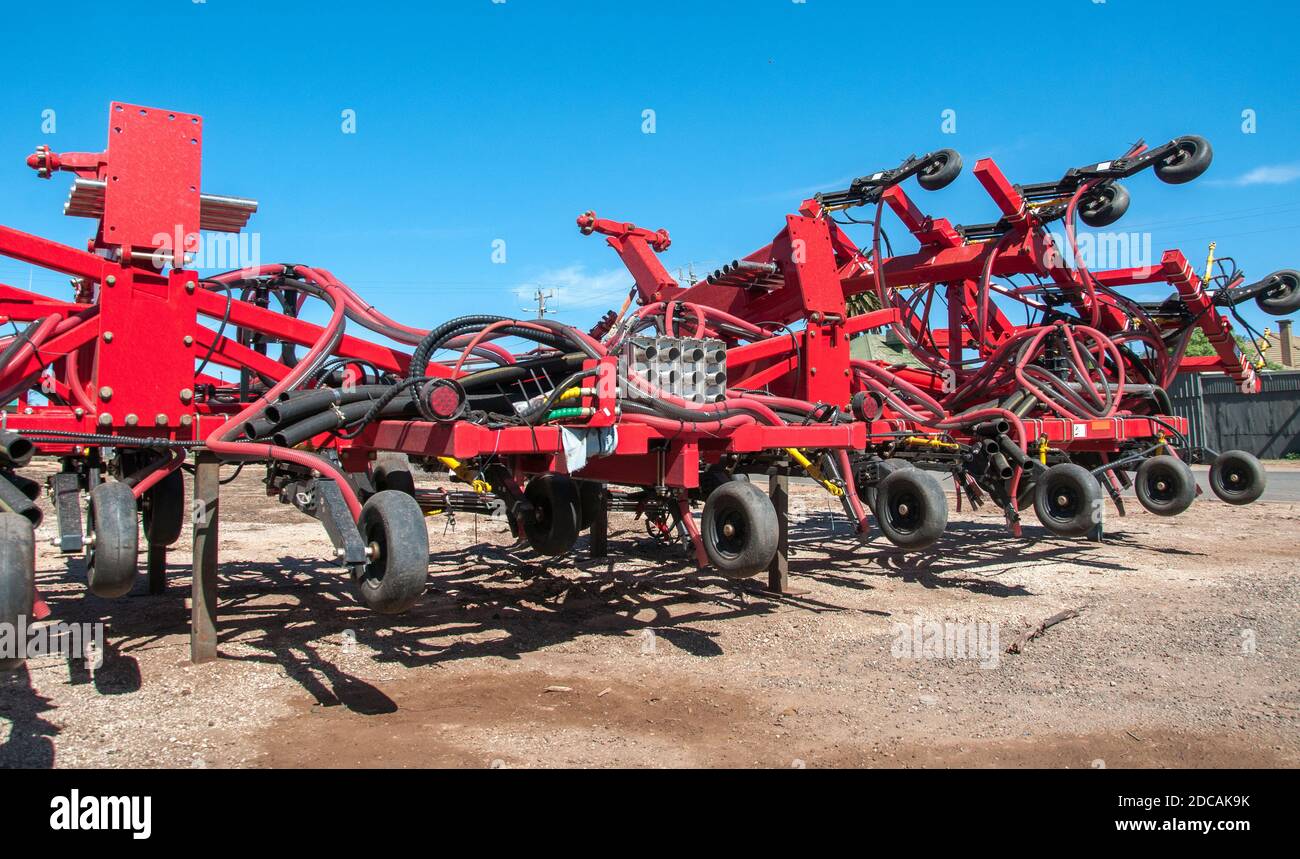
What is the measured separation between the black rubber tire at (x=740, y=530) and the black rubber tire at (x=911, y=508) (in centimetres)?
227

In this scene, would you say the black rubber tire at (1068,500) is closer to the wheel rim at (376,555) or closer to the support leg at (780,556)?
the support leg at (780,556)

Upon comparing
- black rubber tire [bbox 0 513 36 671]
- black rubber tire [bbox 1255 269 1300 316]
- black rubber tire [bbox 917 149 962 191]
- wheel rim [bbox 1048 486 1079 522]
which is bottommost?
wheel rim [bbox 1048 486 1079 522]

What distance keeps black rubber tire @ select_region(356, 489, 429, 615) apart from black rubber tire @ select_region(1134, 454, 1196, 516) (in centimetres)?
741

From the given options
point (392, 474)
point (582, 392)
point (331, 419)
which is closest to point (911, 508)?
point (582, 392)

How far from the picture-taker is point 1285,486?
1788 centimetres

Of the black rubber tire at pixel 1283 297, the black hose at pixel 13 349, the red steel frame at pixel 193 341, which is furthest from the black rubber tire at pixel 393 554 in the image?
the black rubber tire at pixel 1283 297

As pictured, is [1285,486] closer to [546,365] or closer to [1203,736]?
[1203,736]

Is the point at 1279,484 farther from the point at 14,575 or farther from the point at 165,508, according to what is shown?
the point at 14,575

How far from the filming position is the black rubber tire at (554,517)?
7.14 meters

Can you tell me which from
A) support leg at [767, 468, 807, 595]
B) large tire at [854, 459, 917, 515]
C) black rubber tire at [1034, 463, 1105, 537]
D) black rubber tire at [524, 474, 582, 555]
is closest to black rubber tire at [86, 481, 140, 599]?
black rubber tire at [524, 474, 582, 555]

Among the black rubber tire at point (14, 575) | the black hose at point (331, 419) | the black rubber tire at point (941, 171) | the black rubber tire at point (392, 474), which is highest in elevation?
the black rubber tire at point (941, 171)

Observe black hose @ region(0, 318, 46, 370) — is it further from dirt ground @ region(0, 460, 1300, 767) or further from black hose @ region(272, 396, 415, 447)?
dirt ground @ region(0, 460, 1300, 767)

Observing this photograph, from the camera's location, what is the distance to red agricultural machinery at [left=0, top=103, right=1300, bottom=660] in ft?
15.3

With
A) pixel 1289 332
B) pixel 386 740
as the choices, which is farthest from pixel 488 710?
pixel 1289 332
